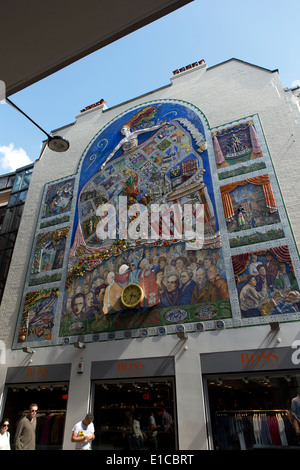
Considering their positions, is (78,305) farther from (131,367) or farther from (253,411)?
(253,411)

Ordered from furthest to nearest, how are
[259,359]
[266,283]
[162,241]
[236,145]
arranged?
1. [236,145]
2. [162,241]
3. [266,283]
4. [259,359]

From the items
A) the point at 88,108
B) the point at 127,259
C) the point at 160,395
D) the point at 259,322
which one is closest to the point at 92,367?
the point at 160,395

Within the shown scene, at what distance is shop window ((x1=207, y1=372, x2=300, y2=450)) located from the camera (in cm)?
736

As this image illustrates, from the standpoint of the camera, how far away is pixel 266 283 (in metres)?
9.05

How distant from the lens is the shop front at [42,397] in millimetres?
9867

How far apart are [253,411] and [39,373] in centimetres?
718

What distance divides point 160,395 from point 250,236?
18.4 ft

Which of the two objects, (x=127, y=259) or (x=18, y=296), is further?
(x=18, y=296)

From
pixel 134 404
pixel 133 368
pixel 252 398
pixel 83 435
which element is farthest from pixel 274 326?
pixel 83 435

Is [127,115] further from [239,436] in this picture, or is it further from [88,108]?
[239,436]

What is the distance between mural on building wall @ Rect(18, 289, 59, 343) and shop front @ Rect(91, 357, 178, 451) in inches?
110

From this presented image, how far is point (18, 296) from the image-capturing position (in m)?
13.0

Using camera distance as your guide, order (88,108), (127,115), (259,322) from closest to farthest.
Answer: (259,322) < (127,115) < (88,108)

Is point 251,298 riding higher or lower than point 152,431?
higher
